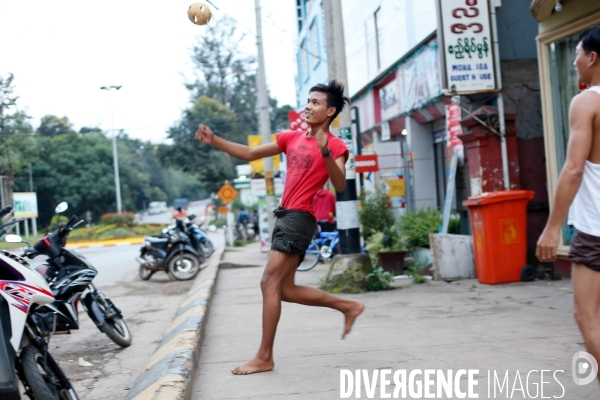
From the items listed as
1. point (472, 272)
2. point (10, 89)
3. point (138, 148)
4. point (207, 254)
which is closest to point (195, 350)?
point (472, 272)

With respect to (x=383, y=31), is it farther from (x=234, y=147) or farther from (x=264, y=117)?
(x=234, y=147)

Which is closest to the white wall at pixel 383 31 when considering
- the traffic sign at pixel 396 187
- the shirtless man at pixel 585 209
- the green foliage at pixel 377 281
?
the traffic sign at pixel 396 187

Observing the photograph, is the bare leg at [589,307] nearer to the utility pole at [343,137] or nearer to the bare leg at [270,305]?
the bare leg at [270,305]

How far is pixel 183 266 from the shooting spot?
14094 millimetres

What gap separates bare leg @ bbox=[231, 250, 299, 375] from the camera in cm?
471

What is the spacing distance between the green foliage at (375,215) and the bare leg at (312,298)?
704 centimetres

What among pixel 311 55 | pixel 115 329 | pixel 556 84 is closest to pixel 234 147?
pixel 115 329

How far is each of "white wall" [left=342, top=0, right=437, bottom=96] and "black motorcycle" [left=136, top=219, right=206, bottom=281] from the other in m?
5.85

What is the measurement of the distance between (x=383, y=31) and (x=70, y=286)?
11647mm

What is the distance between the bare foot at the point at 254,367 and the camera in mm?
4750

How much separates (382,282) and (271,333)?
4.59 m

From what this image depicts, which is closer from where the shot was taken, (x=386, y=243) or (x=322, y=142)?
(x=322, y=142)

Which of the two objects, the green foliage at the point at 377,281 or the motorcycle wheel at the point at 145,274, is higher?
the green foliage at the point at 377,281

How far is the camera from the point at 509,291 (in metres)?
8.26
